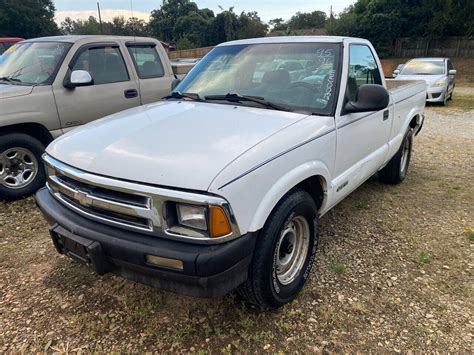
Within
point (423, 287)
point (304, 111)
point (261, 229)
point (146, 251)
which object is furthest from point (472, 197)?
point (146, 251)

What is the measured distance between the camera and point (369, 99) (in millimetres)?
2980

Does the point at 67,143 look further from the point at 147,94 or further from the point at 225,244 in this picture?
the point at 147,94

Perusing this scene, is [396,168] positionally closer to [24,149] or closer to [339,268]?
[339,268]

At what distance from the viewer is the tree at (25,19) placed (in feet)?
149

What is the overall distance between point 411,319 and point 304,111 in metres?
1.66

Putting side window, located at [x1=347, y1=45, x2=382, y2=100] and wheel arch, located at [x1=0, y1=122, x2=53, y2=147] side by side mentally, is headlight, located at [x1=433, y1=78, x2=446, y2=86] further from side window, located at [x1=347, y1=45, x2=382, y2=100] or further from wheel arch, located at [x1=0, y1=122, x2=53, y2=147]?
wheel arch, located at [x1=0, y1=122, x2=53, y2=147]

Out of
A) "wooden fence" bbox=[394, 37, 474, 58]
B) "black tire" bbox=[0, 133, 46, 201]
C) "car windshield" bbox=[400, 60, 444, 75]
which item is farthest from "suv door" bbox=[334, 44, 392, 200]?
"wooden fence" bbox=[394, 37, 474, 58]

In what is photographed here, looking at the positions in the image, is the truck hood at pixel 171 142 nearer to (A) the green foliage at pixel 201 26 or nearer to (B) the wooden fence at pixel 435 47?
(B) the wooden fence at pixel 435 47

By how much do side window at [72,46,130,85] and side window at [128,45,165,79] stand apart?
0.78 ft

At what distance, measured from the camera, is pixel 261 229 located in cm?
230

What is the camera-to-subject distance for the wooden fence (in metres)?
28.7

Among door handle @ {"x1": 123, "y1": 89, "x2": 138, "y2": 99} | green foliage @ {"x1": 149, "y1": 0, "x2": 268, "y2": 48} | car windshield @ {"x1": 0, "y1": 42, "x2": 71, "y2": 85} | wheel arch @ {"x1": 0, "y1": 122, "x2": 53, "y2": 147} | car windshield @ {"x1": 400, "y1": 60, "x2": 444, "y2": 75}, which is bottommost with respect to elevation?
car windshield @ {"x1": 400, "y1": 60, "x2": 444, "y2": 75}

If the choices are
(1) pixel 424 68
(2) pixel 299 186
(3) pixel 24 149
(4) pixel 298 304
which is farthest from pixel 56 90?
(1) pixel 424 68

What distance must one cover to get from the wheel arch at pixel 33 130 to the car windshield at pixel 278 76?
2.04 meters
